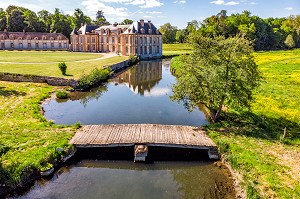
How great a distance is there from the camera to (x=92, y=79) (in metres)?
35.7

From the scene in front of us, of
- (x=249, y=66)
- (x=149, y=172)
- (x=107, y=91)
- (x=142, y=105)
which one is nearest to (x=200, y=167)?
(x=149, y=172)

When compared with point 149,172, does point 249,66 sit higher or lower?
higher

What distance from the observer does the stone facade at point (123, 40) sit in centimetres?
6875

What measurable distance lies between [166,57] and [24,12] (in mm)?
51978

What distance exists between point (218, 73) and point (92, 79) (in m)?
21.0

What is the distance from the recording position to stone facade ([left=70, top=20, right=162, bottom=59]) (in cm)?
6875

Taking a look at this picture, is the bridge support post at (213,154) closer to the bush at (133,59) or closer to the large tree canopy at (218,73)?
the large tree canopy at (218,73)

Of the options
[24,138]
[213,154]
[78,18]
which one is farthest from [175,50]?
[24,138]

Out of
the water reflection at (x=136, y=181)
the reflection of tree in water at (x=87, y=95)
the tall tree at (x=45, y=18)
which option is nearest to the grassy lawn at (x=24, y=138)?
the water reflection at (x=136, y=181)

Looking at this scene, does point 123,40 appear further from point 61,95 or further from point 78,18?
point 61,95

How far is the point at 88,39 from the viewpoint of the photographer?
77.6 metres

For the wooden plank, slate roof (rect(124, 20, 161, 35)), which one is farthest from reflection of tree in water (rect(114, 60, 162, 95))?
slate roof (rect(124, 20, 161, 35))

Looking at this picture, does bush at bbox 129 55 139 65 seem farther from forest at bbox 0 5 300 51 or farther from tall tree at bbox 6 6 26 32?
tall tree at bbox 6 6 26 32

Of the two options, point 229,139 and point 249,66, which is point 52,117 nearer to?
point 229,139
